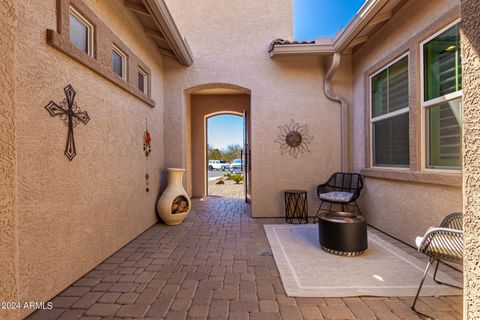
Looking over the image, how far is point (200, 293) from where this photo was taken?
2186 mm

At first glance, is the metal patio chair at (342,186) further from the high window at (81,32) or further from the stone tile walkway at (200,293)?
the high window at (81,32)

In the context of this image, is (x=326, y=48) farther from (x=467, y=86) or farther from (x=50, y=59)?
(x=50, y=59)

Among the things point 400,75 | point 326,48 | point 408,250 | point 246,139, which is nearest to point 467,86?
point 408,250

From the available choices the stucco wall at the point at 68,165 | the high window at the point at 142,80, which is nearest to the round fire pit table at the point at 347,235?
the stucco wall at the point at 68,165

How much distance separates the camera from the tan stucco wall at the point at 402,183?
283 centimetres

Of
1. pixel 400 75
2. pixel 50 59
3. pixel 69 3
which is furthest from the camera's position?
pixel 400 75

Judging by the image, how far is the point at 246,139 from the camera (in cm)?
614

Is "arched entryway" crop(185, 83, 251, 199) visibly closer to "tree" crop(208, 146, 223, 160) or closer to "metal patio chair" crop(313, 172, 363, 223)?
"metal patio chair" crop(313, 172, 363, 223)

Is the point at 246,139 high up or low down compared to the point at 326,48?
down

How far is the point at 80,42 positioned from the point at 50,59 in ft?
2.27

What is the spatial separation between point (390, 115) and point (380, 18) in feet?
4.78

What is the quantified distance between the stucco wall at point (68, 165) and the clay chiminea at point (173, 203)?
0.61 metres

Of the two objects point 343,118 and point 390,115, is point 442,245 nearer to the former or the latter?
point 390,115

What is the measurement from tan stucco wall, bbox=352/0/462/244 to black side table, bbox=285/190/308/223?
107cm
